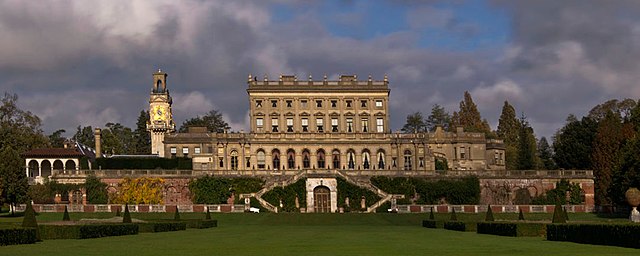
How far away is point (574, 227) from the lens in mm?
30656

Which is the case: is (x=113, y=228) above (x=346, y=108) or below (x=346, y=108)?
below

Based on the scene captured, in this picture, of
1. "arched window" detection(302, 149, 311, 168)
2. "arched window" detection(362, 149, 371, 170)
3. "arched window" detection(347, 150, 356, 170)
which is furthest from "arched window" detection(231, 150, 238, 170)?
"arched window" detection(362, 149, 371, 170)

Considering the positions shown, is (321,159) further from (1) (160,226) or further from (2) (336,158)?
(1) (160,226)

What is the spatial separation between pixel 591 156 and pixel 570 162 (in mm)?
4376

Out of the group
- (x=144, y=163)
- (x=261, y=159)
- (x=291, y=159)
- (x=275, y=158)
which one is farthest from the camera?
(x=291, y=159)

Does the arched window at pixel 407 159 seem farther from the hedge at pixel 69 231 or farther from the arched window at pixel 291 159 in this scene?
the hedge at pixel 69 231

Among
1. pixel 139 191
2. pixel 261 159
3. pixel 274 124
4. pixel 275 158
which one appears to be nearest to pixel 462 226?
pixel 139 191

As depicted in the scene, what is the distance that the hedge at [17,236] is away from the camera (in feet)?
103

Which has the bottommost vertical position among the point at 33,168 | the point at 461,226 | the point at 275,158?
the point at 461,226

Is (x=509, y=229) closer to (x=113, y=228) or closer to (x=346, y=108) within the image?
(x=113, y=228)

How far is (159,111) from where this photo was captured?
108625 mm

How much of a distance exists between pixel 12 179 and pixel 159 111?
36.4 metres

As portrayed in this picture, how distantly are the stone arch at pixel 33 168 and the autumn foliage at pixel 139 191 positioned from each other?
13.9 meters

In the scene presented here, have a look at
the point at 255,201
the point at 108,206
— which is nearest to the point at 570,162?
the point at 255,201
